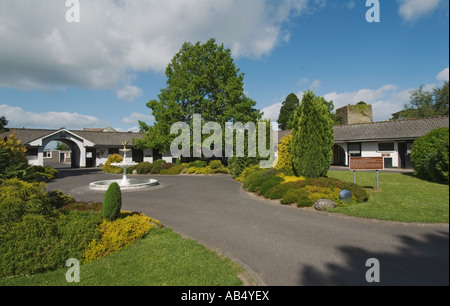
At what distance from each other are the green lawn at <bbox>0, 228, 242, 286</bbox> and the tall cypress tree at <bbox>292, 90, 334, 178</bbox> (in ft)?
25.7

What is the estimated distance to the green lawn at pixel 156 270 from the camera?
4.29 m

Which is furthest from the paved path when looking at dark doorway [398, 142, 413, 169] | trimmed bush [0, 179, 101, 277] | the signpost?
dark doorway [398, 142, 413, 169]

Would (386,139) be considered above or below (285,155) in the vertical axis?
above

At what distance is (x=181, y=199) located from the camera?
40.3 feet

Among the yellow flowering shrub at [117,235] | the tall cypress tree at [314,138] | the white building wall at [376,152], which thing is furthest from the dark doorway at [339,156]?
the yellow flowering shrub at [117,235]

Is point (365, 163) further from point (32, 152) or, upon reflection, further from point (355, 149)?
point (32, 152)

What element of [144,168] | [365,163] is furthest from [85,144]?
[365,163]

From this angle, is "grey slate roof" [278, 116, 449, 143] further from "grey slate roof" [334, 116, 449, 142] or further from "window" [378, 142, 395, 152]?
"window" [378, 142, 395, 152]

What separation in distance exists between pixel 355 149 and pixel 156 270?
90.9ft

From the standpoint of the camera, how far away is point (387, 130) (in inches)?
987
